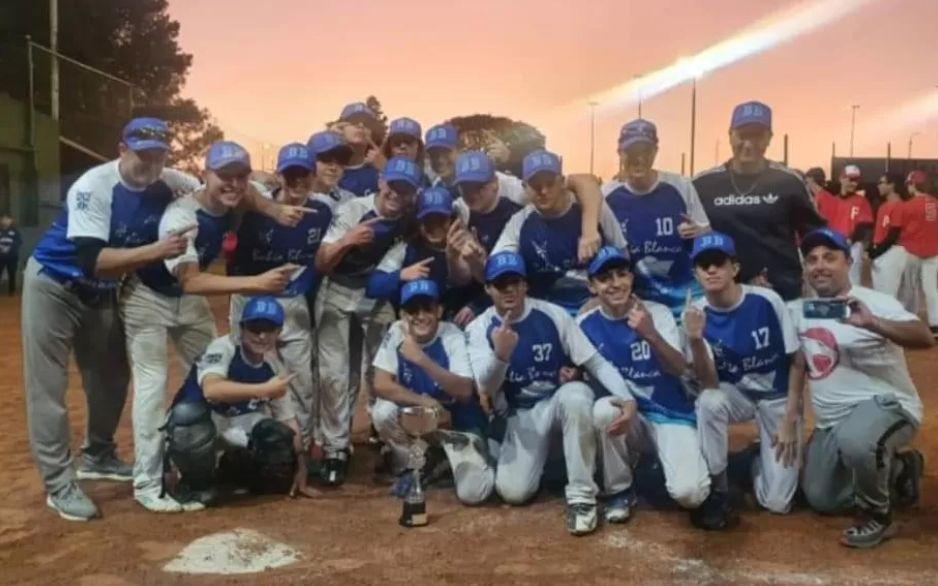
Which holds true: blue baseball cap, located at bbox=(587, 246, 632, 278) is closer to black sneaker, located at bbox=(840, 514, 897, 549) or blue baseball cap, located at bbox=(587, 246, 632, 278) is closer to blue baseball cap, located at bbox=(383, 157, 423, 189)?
blue baseball cap, located at bbox=(383, 157, 423, 189)

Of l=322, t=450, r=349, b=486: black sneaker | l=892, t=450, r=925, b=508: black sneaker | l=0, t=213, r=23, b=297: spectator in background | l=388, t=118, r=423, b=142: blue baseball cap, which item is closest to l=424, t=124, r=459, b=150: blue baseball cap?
l=388, t=118, r=423, b=142: blue baseball cap

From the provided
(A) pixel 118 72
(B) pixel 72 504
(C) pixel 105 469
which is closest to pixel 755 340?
(B) pixel 72 504

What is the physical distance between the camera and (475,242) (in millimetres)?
5695

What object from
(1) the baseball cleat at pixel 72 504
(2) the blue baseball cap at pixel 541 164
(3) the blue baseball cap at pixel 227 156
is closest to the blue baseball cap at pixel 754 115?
(2) the blue baseball cap at pixel 541 164

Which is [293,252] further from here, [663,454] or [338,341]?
[663,454]

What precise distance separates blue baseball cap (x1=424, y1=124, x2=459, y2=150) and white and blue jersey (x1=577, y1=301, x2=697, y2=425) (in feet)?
5.74

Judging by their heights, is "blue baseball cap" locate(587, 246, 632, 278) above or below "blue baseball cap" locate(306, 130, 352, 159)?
below

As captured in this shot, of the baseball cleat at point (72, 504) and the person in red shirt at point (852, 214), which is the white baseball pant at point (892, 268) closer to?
the person in red shirt at point (852, 214)

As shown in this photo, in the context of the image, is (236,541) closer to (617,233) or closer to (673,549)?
(673,549)

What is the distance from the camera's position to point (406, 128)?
664cm

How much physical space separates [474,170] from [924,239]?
810 centimetres

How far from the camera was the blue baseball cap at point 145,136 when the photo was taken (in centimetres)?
511

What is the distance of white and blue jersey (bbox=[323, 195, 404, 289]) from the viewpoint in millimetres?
5895

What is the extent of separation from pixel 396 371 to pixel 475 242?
2.78 ft
